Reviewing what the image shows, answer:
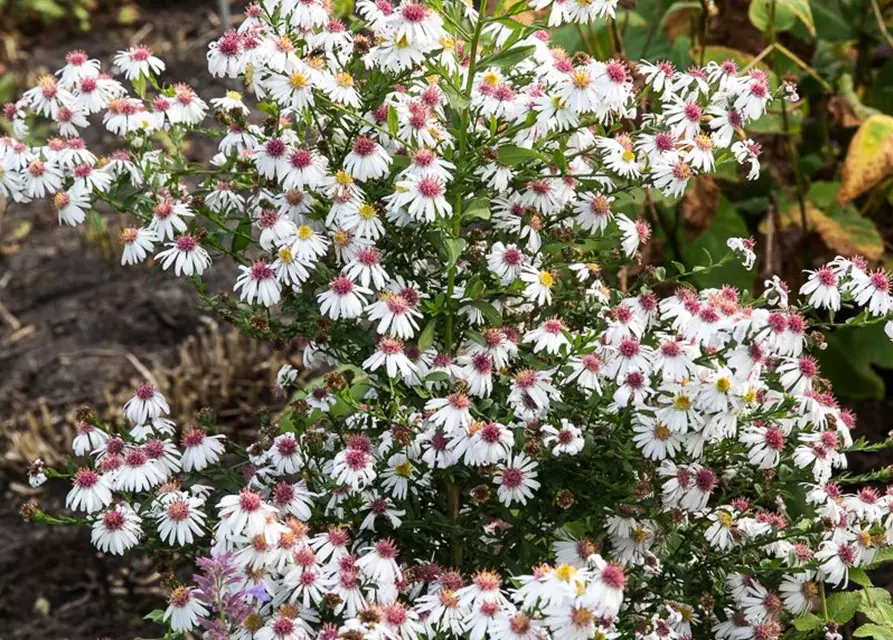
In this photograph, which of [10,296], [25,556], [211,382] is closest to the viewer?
[25,556]

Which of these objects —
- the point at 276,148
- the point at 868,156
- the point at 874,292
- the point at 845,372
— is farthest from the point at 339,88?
the point at 845,372

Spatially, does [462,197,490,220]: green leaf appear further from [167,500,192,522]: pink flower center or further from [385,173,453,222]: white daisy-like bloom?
[167,500,192,522]: pink flower center

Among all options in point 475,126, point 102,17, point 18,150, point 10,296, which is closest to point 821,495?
point 475,126

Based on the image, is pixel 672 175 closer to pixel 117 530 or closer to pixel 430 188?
pixel 430 188

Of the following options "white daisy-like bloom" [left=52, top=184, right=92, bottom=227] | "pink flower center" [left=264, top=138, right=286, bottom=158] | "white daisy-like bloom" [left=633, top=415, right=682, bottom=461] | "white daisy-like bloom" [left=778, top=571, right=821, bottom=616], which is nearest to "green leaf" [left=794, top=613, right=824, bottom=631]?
"white daisy-like bloom" [left=778, top=571, right=821, bottom=616]

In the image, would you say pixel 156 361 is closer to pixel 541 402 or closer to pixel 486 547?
pixel 486 547

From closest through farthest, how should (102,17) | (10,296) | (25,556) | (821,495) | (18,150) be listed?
(821,495)
(18,150)
(25,556)
(10,296)
(102,17)
